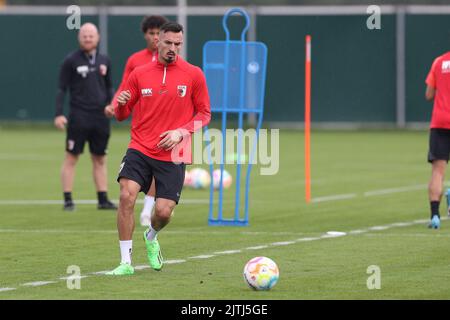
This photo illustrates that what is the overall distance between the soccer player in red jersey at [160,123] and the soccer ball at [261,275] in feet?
4.68

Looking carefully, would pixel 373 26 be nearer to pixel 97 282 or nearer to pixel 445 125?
pixel 445 125

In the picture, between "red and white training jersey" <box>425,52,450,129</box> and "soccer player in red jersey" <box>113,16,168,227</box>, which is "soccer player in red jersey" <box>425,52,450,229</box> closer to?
"red and white training jersey" <box>425,52,450,129</box>

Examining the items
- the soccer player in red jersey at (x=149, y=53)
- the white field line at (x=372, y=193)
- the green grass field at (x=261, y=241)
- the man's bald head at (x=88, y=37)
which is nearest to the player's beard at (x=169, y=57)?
the green grass field at (x=261, y=241)

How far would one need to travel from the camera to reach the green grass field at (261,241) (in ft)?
34.9

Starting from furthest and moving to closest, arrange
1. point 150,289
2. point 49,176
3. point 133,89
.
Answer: point 49,176 → point 133,89 → point 150,289

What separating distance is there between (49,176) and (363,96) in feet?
53.1

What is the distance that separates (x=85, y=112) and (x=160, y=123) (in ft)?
19.1

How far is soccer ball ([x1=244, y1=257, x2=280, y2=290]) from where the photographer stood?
10438mm

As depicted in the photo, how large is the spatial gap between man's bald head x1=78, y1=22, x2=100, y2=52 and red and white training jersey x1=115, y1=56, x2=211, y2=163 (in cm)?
533

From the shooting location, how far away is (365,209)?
698 inches

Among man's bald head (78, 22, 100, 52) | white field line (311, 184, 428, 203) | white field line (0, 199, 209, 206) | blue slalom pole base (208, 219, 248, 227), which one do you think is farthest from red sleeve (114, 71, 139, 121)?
white field line (311, 184, 428, 203)

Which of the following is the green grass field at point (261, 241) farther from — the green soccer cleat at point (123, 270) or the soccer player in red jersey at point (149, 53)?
the soccer player in red jersey at point (149, 53)

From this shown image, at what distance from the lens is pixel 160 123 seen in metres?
11.9
